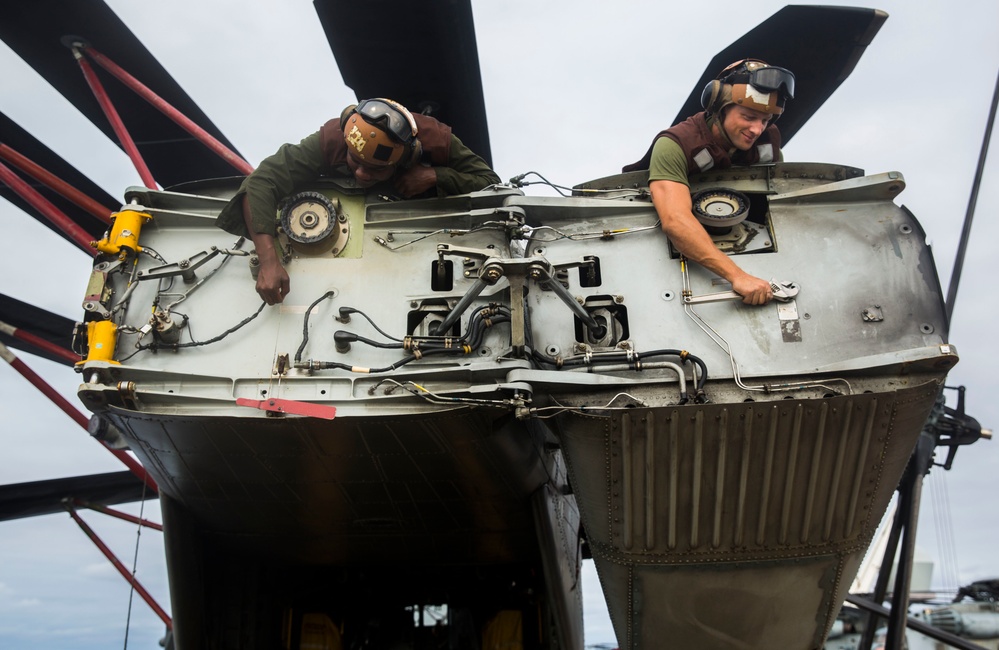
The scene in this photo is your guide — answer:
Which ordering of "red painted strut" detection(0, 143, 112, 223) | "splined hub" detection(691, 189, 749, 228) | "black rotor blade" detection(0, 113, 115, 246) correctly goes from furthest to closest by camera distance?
"black rotor blade" detection(0, 113, 115, 246), "red painted strut" detection(0, 143, 112, 223), "splined hub" detection(691, 189, 749, 228)

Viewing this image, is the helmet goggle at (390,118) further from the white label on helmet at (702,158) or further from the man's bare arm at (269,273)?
the white label on helmet at (702,158)

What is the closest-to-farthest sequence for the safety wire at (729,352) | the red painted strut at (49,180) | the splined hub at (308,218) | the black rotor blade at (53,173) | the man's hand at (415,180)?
the safety wire at (729,352) < the splined hub at (308,218) < the man's hand at (415,180) < the red painted strut at (49,180) < the black rotor blade at (53,173)

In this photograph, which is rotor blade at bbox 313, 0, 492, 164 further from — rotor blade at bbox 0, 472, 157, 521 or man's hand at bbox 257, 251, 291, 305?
rotor blade at bbox 0, 472, 157, 521

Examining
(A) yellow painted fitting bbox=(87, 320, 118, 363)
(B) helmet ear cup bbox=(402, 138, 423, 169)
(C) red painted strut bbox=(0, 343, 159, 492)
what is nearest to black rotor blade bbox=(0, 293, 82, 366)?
(C) red painted strut bbox=(0, 343, 159, 492)

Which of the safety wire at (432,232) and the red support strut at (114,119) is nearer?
the safety wire at (432,232)

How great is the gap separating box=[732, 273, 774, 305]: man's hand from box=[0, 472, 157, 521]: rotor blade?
6587 millimetres

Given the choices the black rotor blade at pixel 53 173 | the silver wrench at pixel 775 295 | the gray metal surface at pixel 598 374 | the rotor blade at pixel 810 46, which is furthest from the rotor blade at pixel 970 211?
the black rotor blade at pixel 53 173

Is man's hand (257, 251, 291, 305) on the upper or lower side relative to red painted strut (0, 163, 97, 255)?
lower

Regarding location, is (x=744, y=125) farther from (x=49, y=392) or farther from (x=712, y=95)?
(x=49, y=392)

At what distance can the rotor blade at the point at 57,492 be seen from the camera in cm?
849

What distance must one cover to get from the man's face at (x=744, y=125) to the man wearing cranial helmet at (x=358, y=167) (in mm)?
1655

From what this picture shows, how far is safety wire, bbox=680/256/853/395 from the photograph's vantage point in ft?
14.2

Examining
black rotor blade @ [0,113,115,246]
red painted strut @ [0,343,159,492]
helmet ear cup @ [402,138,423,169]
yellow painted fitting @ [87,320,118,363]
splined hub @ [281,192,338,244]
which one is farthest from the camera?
black rotor blade @ [0,113,115,246]

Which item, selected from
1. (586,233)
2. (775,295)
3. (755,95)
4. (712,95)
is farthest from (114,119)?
(775,295)
